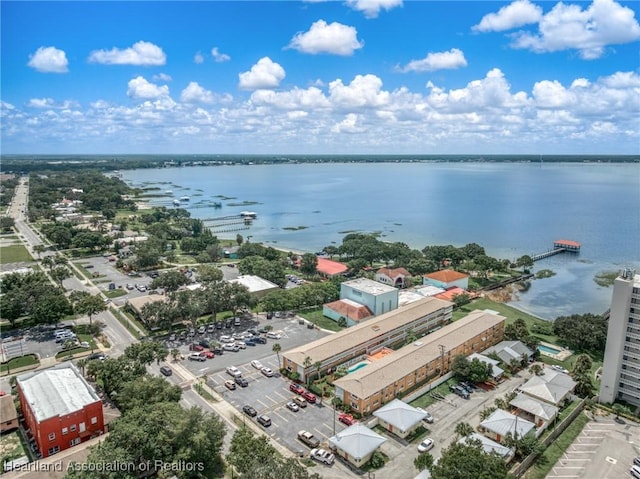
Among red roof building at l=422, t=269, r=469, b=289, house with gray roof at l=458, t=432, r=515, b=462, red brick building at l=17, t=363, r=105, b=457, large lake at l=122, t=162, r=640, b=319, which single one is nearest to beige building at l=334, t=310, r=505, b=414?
house with gray roof at l=458, t=432, r=515, b=462

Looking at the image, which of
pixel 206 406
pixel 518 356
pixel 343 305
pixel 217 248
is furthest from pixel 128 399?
pixel 217 248

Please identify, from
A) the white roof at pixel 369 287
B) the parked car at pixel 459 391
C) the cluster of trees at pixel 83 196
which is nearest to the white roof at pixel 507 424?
the parked car at pixel 459 391

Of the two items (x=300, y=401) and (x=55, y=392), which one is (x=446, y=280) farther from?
(x=55, y=392)

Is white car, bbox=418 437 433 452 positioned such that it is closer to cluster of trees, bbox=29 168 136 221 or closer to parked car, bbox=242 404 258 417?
parked car, bbox=242 404 258 417

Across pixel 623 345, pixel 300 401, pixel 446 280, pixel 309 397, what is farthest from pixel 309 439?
pixel 446 280

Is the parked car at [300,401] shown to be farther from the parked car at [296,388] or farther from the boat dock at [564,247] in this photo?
the boat dock at [564,247]

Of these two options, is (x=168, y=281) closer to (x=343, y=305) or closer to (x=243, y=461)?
(x=343, y=305)
